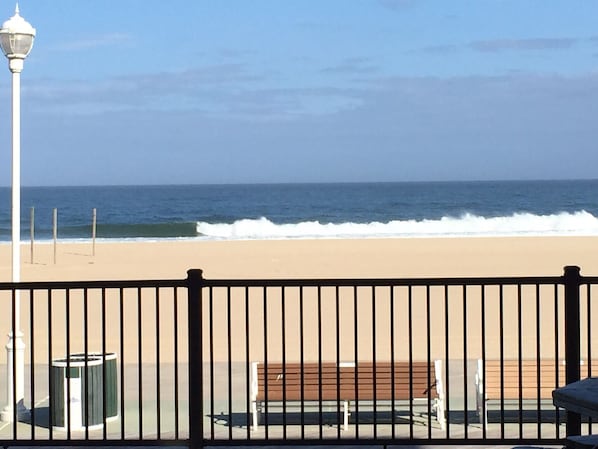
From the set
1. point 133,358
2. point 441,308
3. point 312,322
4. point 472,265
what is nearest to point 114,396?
point 133,358

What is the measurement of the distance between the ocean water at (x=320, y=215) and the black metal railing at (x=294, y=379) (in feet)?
117

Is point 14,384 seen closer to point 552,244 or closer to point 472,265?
point 472,265

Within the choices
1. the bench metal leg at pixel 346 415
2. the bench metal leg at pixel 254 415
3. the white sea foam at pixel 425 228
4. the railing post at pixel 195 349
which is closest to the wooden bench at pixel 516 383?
the bench metal leg at pixel 346 415

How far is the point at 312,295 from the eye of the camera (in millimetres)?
20047

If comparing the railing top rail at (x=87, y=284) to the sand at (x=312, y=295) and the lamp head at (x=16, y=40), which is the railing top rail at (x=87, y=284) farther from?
the lamp head at (x=16, y=40)

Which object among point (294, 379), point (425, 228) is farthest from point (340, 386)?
point (425, 228)

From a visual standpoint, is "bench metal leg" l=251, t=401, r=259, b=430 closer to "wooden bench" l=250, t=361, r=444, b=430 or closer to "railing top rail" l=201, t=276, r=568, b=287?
"wooden bench" l=250, t=361, r=444, b=430

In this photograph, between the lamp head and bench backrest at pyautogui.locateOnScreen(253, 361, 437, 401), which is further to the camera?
the lamp head

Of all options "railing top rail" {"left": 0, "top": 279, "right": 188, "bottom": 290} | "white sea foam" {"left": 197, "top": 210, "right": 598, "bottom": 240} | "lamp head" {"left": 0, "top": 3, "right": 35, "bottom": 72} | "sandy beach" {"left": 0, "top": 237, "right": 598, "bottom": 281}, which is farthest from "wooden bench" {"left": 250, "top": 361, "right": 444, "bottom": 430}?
"white sea foam" {"left": 197, "top": 210, "right": 598, "bottom": 240}

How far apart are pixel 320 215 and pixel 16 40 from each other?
77.8 metres

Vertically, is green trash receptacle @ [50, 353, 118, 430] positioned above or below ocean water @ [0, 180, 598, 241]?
below

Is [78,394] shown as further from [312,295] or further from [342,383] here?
[312,295]

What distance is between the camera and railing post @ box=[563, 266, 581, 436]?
6.58 metres

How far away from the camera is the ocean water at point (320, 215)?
58.7 m
